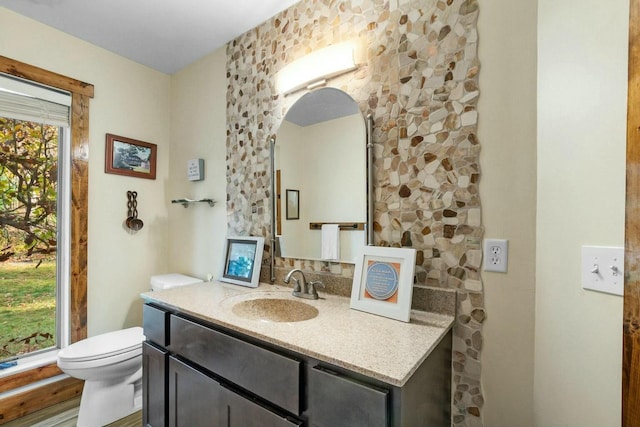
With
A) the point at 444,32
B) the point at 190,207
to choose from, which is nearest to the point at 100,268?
the point at 190,207

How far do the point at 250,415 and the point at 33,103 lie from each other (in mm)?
2324

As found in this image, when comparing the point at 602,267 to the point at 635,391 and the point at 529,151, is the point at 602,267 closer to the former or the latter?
the point at 635,391

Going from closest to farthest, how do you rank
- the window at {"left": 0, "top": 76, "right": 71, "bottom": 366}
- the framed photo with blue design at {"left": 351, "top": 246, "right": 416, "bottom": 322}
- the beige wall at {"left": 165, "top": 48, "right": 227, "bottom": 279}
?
the framed photo with blue design at {"left": 351, "top": 246, "right": 416, "bottom": 322}, the window at {"left": 0, "top": 76, "right": 71, "bottom": 366}, the beige wall at {"left": 165, "top": 48, "right": 227, "bottom": 279}

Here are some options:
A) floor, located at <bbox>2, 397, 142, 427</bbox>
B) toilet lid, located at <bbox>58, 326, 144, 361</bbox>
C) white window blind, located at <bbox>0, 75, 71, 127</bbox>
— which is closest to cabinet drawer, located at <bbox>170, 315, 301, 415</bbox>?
toilet lid, located at <bbox>58, 326, 144, 361</bbox>

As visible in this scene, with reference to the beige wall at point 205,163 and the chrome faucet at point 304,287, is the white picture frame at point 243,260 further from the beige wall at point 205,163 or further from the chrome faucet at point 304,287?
the chrome faucet at point 304,287

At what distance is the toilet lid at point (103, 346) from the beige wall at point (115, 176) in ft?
1.22

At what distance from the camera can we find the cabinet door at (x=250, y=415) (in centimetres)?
97

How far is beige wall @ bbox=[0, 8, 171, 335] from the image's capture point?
6.65 feet

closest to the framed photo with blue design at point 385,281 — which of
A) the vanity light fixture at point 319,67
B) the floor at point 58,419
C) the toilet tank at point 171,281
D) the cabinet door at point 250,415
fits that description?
the cabinet door at point 250,415

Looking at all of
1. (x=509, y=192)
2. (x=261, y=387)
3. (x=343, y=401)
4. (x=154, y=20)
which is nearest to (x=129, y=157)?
(x=154, y=20)

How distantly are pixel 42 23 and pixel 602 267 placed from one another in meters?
3.12

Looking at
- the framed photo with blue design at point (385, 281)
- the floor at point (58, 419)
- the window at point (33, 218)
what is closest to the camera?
the framed photo with blue design at point (385, 281)

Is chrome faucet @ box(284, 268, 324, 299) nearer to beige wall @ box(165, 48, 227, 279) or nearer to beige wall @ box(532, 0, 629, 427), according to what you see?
beige wall @ box(165, 48, 227, 279)

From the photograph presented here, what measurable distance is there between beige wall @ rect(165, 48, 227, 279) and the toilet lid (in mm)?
584
